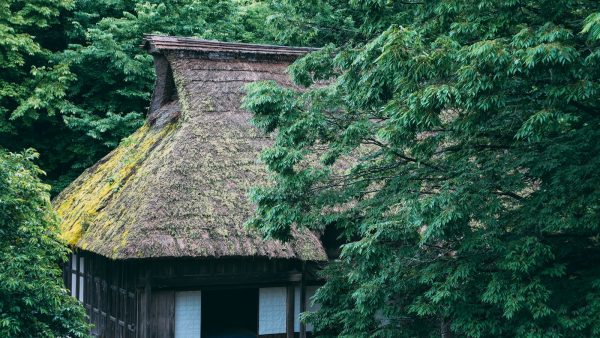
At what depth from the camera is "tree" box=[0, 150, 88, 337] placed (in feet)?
28.1

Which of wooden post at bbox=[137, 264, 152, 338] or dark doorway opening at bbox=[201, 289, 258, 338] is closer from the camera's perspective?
wooden post at bbox=[137, 264, 152, 338]

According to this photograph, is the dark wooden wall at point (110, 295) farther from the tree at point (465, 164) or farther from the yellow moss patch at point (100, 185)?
the tree at point (465, 164)

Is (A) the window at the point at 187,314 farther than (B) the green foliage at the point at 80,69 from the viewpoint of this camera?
No

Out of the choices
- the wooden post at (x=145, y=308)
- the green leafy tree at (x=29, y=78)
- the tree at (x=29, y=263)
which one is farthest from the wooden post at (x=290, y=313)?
the green leafy tree at (x=29, y=78)

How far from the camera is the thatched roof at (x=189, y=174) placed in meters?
10.9

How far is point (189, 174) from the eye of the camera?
1172 centimetres

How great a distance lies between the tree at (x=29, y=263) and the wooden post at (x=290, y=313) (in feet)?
11.2

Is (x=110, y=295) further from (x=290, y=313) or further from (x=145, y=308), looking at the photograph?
(x=290, y=313)

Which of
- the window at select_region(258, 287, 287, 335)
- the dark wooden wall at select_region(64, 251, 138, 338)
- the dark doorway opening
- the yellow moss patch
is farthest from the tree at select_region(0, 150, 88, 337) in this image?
the dark doorway opening

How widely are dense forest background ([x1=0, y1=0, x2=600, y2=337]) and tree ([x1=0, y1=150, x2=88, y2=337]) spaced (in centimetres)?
2

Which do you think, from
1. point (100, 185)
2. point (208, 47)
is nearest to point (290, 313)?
point (100, 185)

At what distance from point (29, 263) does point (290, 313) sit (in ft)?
14.1

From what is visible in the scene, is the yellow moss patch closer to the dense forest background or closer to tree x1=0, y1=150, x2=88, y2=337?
tree x1=0, y1=150, x2=88, y2=337

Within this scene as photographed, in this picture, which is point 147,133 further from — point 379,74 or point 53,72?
point 379,74
